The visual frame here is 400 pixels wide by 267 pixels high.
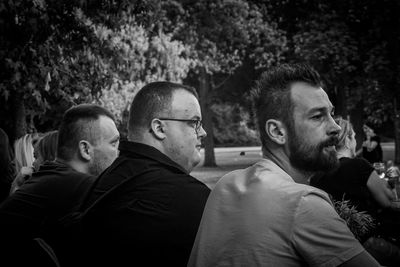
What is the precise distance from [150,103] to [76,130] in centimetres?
110

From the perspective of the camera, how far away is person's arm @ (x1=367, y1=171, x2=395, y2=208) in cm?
491

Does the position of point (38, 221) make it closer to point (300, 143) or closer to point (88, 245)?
point (88, 245)

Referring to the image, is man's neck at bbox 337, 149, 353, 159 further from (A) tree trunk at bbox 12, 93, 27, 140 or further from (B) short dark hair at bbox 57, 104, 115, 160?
(A) tree trunk at bbox 12, 93, 27, 140

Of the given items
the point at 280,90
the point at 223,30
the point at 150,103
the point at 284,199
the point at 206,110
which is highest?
the point at 223,30

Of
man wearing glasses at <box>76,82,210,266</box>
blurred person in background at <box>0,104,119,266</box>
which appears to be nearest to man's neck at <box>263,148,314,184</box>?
man wearing glasses at <box>76,82,210,266</box>

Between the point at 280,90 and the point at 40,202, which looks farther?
the point at 40,202

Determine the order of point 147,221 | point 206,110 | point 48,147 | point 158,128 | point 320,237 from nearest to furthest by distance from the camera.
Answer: point 320,237 < point 147,221 < point 158,128 < point 48,147 < point 206,110

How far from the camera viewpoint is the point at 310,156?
2094 mm

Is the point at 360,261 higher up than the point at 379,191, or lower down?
higher up

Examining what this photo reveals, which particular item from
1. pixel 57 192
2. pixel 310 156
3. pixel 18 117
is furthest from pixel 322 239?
pixel 18 117

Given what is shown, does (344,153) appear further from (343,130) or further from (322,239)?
(322,239)

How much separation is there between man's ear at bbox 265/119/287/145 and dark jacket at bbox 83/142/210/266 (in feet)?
2.52

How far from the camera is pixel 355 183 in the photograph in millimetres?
4949

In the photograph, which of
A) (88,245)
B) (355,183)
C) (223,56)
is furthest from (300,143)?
(223,56)
